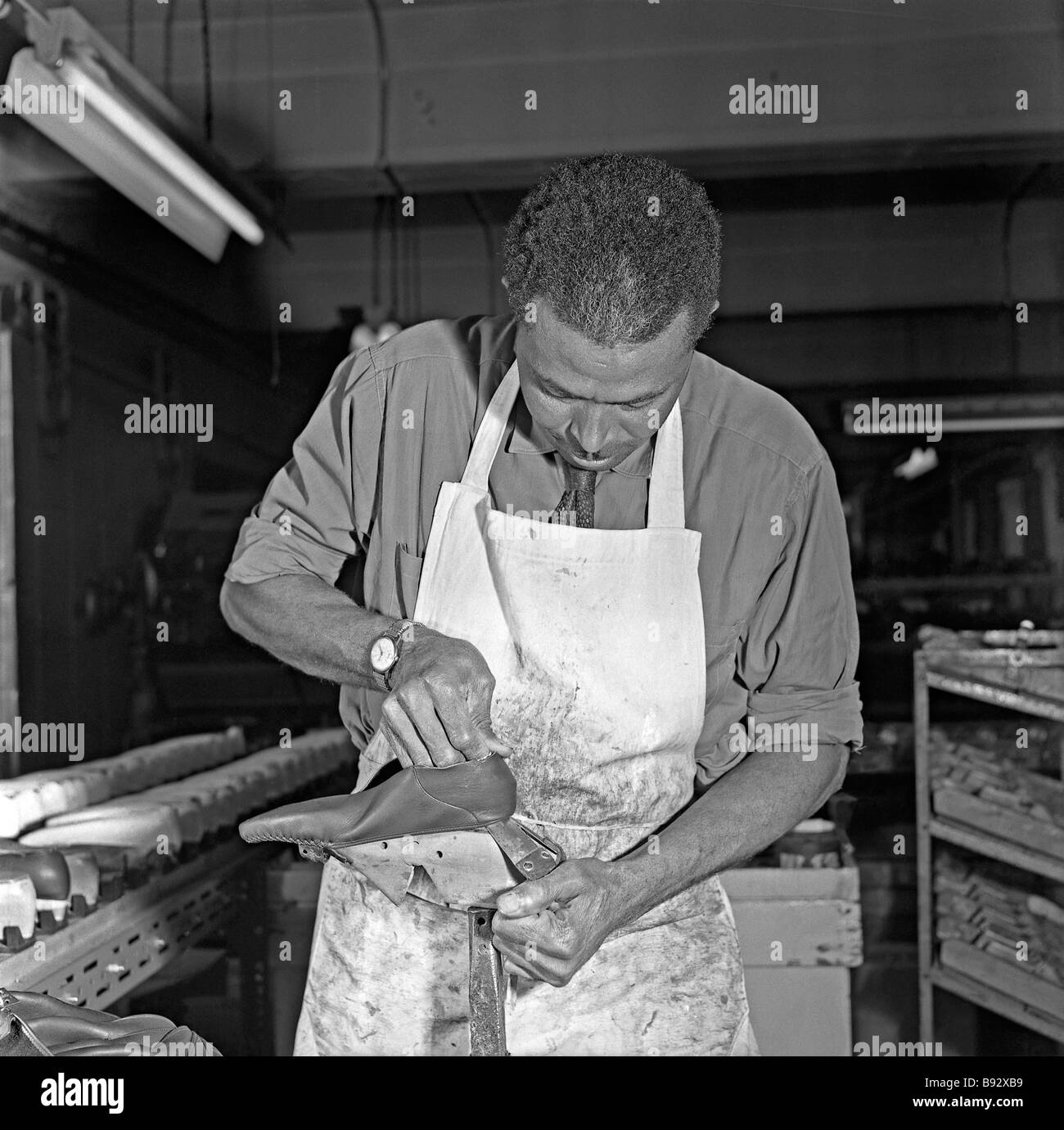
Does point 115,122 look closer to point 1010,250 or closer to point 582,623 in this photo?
point 582,623

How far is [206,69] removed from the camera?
2.73 metres

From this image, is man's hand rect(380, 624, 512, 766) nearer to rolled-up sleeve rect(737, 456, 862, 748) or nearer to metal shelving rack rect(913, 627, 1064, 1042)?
rolled-up sleeve rect(737, 456, 862, 748)

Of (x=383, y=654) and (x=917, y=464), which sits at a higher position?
(x=917, y=464)

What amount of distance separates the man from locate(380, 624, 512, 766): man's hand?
0.37 ft

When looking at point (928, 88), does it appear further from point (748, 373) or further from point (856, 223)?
point (748, 373)

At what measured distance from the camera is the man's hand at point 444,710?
1058mm

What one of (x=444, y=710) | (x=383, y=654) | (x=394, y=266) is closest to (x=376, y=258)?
(x=394, y=266)

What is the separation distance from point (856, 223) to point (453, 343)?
7.01 ft

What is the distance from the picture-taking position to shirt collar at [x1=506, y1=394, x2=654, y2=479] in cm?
135

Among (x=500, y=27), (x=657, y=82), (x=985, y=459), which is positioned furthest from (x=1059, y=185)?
(x=500, y=27)

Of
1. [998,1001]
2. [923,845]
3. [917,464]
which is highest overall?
[917,464]

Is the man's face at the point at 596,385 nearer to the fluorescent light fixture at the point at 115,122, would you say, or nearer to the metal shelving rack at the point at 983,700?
the fluorescent light fixture at the point at 115,122

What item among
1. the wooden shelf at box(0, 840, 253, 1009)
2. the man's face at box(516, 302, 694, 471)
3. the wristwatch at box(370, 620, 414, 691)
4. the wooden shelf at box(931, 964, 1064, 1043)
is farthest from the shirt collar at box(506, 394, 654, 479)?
the wooden shelf at box(931, 964, 1064, 1043)

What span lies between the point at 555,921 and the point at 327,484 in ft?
1.86
